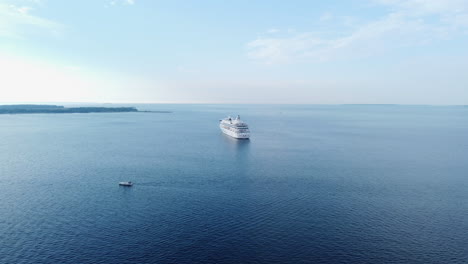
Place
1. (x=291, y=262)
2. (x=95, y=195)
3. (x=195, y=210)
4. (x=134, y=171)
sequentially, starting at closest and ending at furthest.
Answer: (x=291, y=262) → (x=195, y=210) → (x=95, y=195) → (x=134, y=171)

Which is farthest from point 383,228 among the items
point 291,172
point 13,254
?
point 13,254

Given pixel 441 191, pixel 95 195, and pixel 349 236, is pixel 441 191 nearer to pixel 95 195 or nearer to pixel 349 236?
pixel 349 236

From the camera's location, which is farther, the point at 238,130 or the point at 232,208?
the point at 238,130

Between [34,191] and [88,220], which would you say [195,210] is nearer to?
[88,220]

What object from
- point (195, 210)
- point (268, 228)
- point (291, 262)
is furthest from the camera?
point (195, 210)

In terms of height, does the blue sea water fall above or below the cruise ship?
below

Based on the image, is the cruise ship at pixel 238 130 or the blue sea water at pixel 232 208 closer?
the blue sea water at pixel 232 208

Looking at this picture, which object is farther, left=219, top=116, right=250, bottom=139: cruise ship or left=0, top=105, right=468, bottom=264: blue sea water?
left=219, top=116, right=250, bottom=139: cruise ship

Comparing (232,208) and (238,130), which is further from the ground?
(238,130)

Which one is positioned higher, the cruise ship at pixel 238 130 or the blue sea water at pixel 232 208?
the cruise ship at pixel 238 130

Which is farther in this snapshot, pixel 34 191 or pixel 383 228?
pixel 34 191
